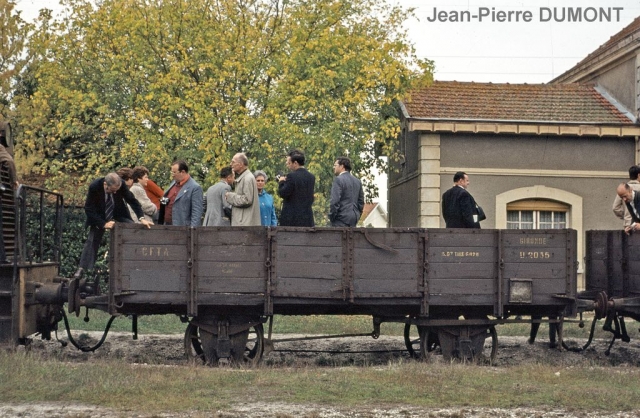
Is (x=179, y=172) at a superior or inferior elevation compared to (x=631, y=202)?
superior

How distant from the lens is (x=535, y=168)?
2195 cm

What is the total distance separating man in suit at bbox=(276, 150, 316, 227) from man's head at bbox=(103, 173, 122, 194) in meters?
1.89

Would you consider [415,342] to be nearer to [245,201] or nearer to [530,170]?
[245,201]

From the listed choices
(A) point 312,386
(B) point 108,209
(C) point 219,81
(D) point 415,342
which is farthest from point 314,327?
(C) point 219,81

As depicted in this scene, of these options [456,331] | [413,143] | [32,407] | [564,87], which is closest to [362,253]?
[456,331]

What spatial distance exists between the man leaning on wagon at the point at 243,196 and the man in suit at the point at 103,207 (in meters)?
1.09

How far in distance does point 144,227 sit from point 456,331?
12.4 ft

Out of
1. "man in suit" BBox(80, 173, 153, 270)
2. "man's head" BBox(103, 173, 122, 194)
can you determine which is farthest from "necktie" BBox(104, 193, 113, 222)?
"man's head" BBox(103, 173, 122, 194)

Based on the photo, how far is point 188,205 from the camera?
11227 millimetres

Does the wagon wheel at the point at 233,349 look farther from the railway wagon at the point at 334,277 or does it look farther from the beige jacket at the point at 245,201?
the beige jacket at the point at 245,201

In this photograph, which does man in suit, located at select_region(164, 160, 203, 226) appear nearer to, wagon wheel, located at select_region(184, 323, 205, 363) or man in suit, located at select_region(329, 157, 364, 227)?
wagon wheel, located at select_region(184, 323, 205, 363)

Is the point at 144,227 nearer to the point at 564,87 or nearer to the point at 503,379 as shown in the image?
the point at 503,379

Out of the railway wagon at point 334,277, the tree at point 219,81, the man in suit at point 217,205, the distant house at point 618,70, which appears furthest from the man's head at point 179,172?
the distant house at point 618,70

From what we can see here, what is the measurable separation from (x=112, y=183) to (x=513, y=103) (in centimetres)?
1487
